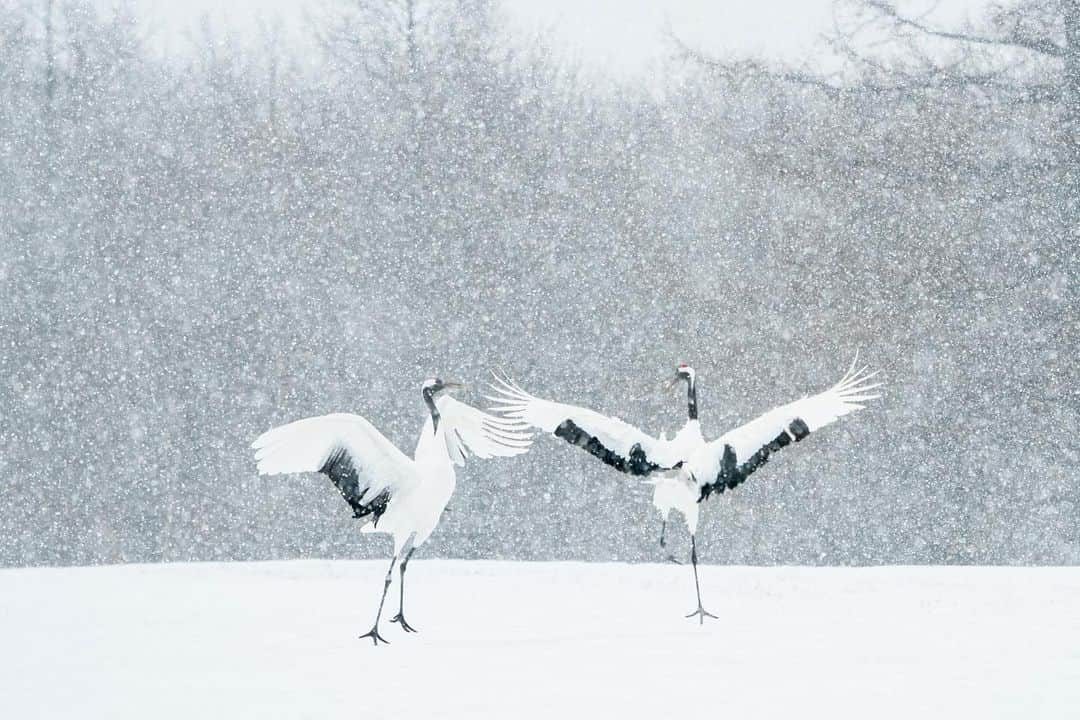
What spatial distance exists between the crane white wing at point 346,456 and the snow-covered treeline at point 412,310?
36.9ft

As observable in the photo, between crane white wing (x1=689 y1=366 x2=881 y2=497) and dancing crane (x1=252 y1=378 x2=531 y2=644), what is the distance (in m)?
1.56

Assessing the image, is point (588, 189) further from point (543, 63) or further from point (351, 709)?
point (351, 709)

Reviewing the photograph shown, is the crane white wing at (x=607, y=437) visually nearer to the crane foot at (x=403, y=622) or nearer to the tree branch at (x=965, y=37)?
the crane foot at (x=403, y=622)

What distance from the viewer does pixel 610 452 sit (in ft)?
32.8

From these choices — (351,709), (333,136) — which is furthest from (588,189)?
(351,709)

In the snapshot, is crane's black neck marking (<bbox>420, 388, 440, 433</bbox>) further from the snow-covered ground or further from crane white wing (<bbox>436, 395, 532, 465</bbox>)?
the snow-covered ground

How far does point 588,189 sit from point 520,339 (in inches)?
87.8

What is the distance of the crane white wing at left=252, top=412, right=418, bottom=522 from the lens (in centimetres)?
908

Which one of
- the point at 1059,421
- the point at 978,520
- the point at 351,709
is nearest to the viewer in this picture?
the point at 351,709

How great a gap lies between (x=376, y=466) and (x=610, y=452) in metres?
1.51

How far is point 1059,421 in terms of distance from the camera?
60.1 feet

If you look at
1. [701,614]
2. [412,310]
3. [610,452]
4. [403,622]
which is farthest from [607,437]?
[412,310]

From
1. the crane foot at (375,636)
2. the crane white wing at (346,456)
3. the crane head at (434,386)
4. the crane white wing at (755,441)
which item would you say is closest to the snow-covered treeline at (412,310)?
the crane white wing at (755,441)

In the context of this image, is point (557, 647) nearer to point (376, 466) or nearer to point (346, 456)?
point (376, 466)
